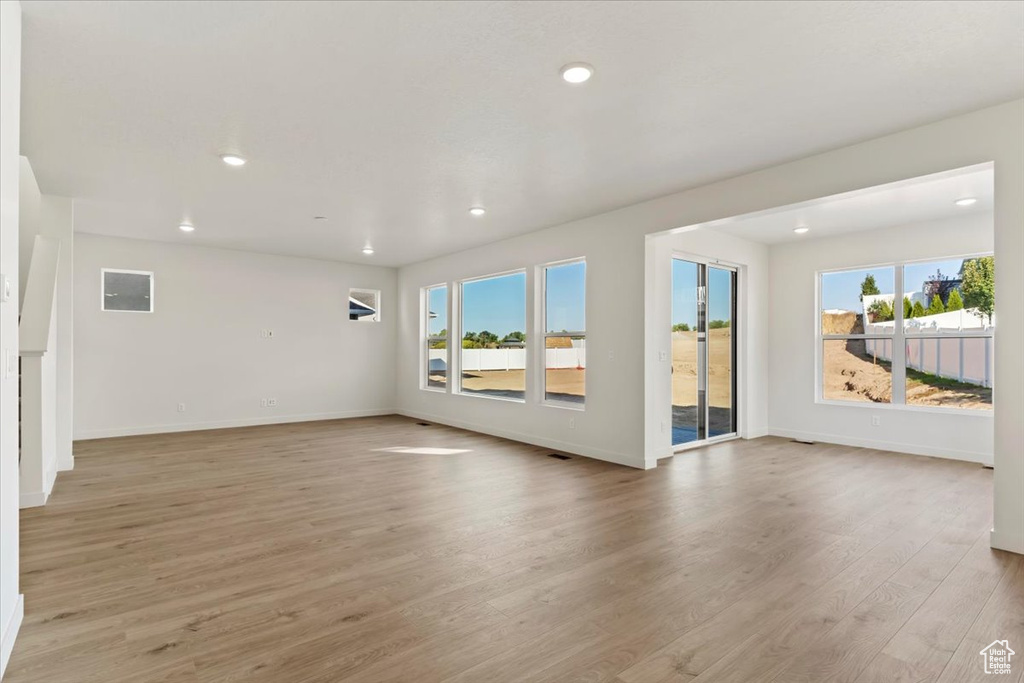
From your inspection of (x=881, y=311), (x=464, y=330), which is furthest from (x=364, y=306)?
(x=881, y=311)

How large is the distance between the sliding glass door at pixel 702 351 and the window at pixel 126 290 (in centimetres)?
705

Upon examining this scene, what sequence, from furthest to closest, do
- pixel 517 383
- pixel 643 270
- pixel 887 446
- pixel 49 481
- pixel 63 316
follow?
1. pixel 517 383
2. pixel 887 446
3. pixel 643 270
4. pixel 63 316
5. pixel 49 481

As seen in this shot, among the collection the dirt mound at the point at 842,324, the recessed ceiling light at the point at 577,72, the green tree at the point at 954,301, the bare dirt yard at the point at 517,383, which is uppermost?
the recessed ceiling light at the point at 577,72

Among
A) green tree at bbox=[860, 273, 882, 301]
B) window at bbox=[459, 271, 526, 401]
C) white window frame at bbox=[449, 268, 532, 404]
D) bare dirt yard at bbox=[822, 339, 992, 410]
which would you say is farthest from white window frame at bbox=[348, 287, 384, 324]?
green tree at bbox=[860, 273, 882, 301]

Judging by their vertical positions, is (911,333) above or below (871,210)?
below

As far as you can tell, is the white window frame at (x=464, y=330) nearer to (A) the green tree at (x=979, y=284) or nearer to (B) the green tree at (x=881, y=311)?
(B) the green tree at (x=881, y=311)

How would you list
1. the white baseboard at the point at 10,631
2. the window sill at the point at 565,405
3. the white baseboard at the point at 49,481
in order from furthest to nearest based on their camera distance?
1. the window sill at the point at 565,405
2. the white baseboard at the point at 49,481
3. the white baseboard at the point at 10,631

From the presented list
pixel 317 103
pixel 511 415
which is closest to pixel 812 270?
pixel 511 415

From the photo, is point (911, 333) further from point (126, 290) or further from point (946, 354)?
point (126, 290)

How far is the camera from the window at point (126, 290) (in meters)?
6.88

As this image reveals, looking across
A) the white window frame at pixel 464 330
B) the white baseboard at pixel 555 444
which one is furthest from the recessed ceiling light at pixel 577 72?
the white window frame at pixel 464 330

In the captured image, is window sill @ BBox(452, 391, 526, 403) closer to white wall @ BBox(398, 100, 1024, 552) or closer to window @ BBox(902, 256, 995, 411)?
white wall @ BBox(398, 100, 1024, 552)

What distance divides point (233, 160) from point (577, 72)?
9.33 feet

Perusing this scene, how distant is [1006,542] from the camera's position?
3.12 meters
